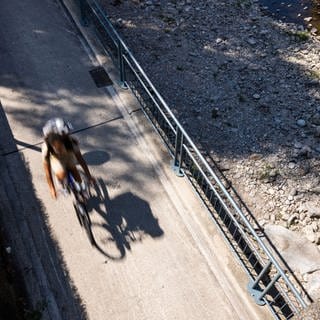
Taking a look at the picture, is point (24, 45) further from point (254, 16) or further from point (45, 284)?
point (254, 16)

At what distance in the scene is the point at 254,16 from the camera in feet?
35.3

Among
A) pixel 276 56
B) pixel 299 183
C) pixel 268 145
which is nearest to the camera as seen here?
pixel 299 183

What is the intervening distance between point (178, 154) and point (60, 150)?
6.48 feet

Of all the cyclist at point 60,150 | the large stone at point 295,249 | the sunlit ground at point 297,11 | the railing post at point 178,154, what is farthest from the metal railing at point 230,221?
the sunlit ground at point 297,11

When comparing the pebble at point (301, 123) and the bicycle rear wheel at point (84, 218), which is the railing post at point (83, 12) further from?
the pebble at point (301, 123)

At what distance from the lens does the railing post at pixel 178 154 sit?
17.7 feet

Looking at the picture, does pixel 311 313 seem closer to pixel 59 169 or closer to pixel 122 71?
pixel 59 169

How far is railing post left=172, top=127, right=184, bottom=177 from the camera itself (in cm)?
540

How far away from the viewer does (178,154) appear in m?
5.74

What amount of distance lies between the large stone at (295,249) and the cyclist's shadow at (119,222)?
6.58 ft

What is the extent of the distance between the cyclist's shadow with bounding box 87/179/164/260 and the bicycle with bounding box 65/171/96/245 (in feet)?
0.81

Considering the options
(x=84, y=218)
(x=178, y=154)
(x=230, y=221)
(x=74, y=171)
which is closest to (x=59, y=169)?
(x=74, y=171)

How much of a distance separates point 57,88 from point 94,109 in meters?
0.96

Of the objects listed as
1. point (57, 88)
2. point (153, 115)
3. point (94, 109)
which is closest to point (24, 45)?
point (57, 88)
